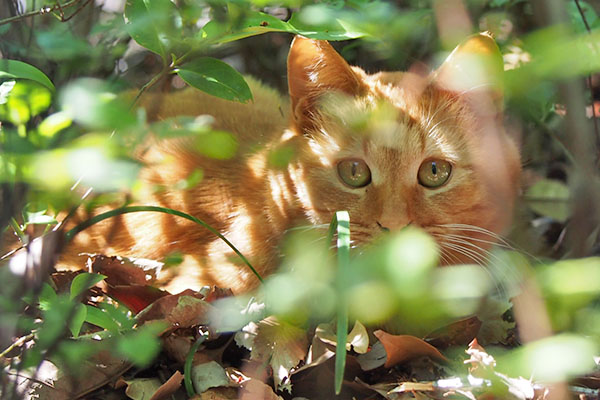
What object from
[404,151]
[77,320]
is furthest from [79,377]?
[404,151]

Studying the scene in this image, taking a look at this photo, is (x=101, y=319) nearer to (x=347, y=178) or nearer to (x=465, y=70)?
(x=347, y=178)

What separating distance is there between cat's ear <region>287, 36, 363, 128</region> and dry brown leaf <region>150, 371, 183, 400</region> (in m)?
1.06

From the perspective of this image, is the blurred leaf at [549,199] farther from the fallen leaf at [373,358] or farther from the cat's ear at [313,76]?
the fallen leaf at [373,358]

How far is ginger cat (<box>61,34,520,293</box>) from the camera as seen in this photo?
1.98 meters

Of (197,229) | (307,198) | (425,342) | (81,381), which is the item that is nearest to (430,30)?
(307,198)

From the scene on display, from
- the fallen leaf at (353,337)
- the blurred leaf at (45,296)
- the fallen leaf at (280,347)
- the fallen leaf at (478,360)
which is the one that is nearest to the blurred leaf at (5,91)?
the blurred leaf at (45,296)

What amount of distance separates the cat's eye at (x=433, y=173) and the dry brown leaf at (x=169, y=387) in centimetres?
102

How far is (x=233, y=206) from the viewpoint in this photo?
87.1 inches

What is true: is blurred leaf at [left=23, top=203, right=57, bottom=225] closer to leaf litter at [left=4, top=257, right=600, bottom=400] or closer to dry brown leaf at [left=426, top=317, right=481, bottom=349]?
leaf litter at [left=4, top=257, right=600, bottom=400]

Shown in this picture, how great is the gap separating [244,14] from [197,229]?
1056mm

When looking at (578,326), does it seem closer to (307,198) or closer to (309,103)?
(307,198)

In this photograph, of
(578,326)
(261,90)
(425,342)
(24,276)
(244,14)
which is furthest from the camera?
(261,90)

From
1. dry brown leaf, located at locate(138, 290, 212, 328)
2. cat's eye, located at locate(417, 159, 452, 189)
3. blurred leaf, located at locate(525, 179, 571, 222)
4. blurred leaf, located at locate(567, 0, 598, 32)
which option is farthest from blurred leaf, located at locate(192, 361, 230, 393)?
blurred leaf, located at locate(567, 0, 598, 32)

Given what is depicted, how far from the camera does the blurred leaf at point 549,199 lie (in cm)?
286
